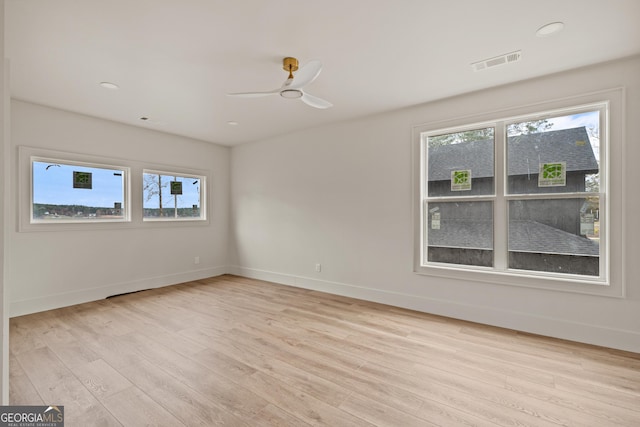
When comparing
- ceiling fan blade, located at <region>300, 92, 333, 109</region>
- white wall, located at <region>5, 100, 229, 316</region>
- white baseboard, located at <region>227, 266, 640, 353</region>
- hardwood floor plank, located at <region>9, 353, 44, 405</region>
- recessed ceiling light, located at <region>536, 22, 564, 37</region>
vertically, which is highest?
recessed ceiling light, located at <region>536, 22, 564, 37</region>

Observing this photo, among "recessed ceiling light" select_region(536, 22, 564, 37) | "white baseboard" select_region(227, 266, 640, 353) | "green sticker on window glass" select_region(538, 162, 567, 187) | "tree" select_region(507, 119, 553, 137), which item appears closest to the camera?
"recessed ceiling light" select_region(536, 22, 564, 37)

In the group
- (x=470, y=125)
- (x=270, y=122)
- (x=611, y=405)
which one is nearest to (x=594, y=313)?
(x=611, y=405)

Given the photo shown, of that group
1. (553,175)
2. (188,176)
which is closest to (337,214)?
(553,175)

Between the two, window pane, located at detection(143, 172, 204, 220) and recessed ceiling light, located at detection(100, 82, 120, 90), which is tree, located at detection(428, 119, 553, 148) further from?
window pane, located at detection(143, 172, 204, 220)

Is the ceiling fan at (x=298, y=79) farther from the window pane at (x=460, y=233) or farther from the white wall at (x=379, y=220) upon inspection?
the window pane at (x=460, y=233)

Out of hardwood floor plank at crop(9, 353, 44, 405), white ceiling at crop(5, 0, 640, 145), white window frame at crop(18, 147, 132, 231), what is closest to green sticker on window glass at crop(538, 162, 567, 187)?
white ceiling at crop(5, 0, 640, 145)

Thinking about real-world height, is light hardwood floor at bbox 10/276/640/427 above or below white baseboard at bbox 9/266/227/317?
below

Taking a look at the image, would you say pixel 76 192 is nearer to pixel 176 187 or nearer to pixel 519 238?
pixel 176 187

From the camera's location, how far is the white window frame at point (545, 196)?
2.73 m

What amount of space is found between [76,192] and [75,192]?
13mm

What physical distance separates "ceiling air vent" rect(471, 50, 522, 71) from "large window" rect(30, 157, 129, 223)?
204 inches

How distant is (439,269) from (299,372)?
2.25 m

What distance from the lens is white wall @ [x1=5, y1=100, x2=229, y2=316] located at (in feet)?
12.1

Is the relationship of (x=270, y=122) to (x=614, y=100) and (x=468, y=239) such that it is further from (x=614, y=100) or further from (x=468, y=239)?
(x=614, y=100)
